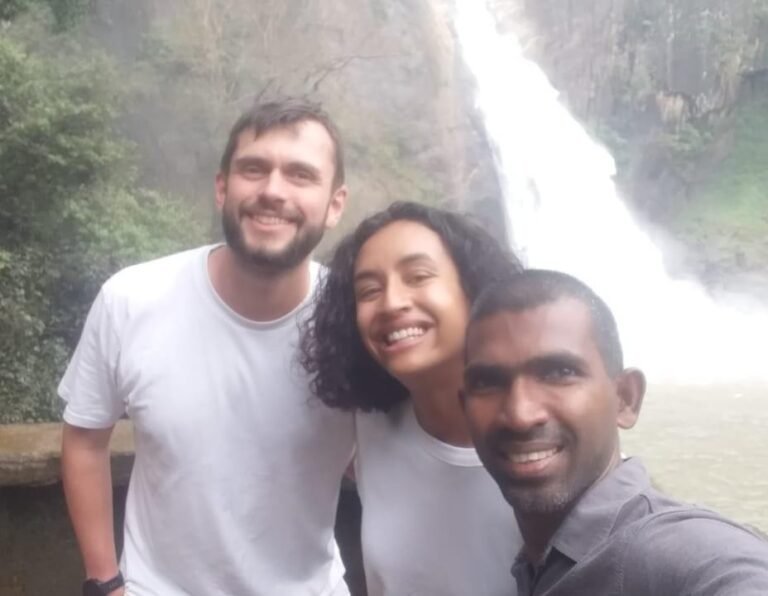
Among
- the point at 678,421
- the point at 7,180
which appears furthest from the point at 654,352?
the point at 7,180

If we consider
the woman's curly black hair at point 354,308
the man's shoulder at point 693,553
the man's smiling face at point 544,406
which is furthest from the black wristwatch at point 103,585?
the man's shoulder at point 693,553

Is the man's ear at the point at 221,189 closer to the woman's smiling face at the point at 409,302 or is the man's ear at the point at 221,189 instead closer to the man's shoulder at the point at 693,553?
the woman's smiling face at the point at 409,302

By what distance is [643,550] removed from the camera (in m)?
1.24

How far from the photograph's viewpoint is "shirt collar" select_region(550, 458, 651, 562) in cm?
138

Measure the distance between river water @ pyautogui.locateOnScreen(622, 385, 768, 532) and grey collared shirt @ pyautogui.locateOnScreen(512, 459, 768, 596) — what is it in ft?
19.6

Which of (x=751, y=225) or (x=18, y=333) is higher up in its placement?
(x=751, y=225)

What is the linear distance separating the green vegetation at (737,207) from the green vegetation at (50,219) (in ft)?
47.2

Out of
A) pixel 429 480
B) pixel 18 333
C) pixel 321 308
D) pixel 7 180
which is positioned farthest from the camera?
pixel 7 180

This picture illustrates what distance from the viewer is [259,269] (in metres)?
2.18

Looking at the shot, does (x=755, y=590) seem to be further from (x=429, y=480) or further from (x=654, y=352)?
(x=654, y=352)

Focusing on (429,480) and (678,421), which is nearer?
(429,480)

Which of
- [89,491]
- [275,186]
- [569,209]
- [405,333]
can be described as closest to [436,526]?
[405,333]

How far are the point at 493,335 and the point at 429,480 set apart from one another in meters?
0.46

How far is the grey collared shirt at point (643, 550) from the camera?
117 cm
